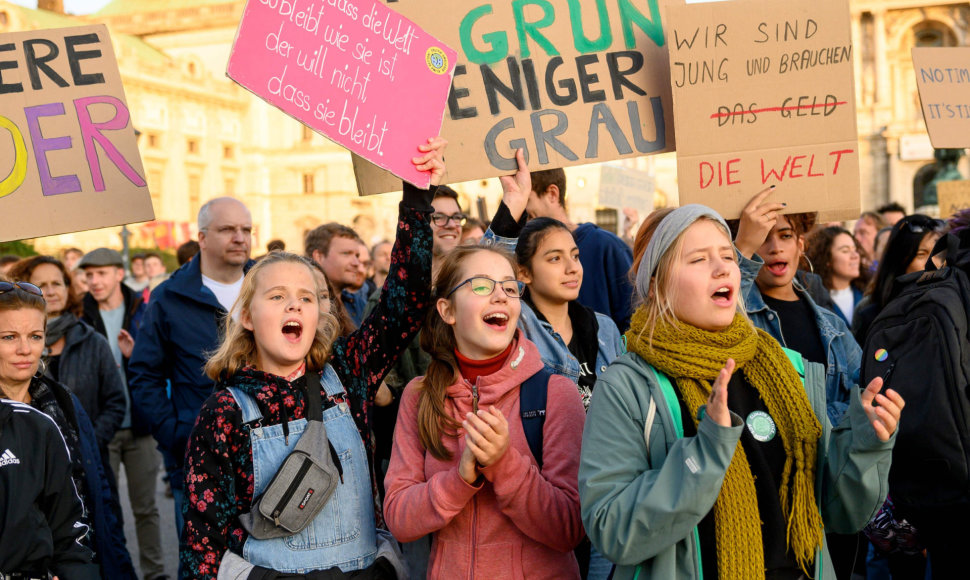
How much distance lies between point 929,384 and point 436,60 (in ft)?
5.65

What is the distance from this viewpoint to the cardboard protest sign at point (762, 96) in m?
3.22

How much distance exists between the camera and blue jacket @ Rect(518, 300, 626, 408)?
10.7ft

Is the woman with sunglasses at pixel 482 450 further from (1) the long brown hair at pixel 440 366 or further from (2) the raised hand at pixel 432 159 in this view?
(2) the raised hand at pixel 432 159

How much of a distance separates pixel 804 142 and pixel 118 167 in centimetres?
230

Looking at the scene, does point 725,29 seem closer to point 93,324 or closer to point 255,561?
point 255,561

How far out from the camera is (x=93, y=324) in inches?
261

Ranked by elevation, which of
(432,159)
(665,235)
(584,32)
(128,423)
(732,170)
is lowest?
(128,423)

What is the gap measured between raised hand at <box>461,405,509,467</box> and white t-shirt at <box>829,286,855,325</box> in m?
4.86

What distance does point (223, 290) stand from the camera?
4.77 metres

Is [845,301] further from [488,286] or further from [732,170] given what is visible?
[488,286]

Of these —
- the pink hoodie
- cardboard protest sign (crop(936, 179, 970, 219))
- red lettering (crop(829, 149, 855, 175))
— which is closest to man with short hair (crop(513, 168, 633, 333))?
red lettering (crop(829, 149, 855, 175))

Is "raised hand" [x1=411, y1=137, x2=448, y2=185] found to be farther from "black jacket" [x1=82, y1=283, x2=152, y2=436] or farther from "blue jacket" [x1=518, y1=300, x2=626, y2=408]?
"black jacket" [x1=82, y1=283, x2=152, y2=436]

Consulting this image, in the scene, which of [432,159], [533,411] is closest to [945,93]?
[432,159]

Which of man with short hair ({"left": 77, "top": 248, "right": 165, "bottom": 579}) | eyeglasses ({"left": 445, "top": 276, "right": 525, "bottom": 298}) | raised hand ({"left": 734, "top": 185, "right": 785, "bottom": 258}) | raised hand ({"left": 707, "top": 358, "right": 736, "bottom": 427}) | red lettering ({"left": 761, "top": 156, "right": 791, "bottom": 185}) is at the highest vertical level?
red lettering ({"left": 761, "top": 156, "right": 791, "bottom": 185})
